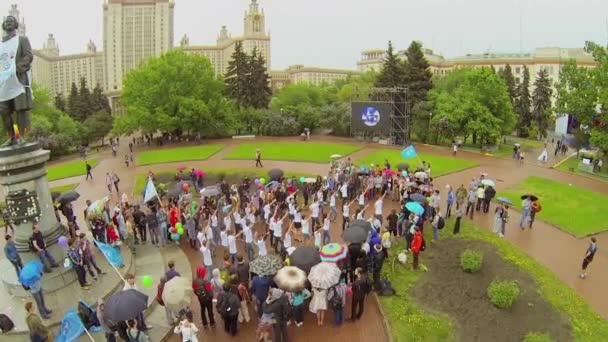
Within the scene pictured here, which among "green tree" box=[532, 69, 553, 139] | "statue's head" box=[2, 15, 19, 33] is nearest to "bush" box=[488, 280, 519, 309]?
"statue's head" box=[2, 15, 19, 33]

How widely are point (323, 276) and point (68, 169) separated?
3129cm

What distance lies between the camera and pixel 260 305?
11438 millimetres

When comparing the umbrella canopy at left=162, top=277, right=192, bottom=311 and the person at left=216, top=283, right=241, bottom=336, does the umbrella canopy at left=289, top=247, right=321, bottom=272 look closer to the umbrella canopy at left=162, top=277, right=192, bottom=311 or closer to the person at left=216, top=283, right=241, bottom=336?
the person at left=216, top=283, right=241, bottom=336

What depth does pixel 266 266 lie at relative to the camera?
36.5 ft

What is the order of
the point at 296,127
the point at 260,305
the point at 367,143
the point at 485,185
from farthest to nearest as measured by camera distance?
A: the point at 296,127 → the point at 367,143 → the point at 485,185 → the point at 260,305

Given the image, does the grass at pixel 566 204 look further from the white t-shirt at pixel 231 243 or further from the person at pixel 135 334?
the person at pixel 135 334

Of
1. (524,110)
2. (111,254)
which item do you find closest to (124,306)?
(111,254)

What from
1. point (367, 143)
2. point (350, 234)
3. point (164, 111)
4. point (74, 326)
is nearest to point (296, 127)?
point (367, 143)

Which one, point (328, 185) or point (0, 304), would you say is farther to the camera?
point (328, 185)

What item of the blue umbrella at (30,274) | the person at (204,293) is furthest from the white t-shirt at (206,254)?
the blue umbrella at (30,274)

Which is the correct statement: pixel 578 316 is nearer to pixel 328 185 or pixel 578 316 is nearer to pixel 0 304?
pixel 328 185

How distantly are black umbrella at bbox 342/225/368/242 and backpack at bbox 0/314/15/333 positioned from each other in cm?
894

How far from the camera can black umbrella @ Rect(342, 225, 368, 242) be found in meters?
12.9

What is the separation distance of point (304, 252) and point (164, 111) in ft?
120
